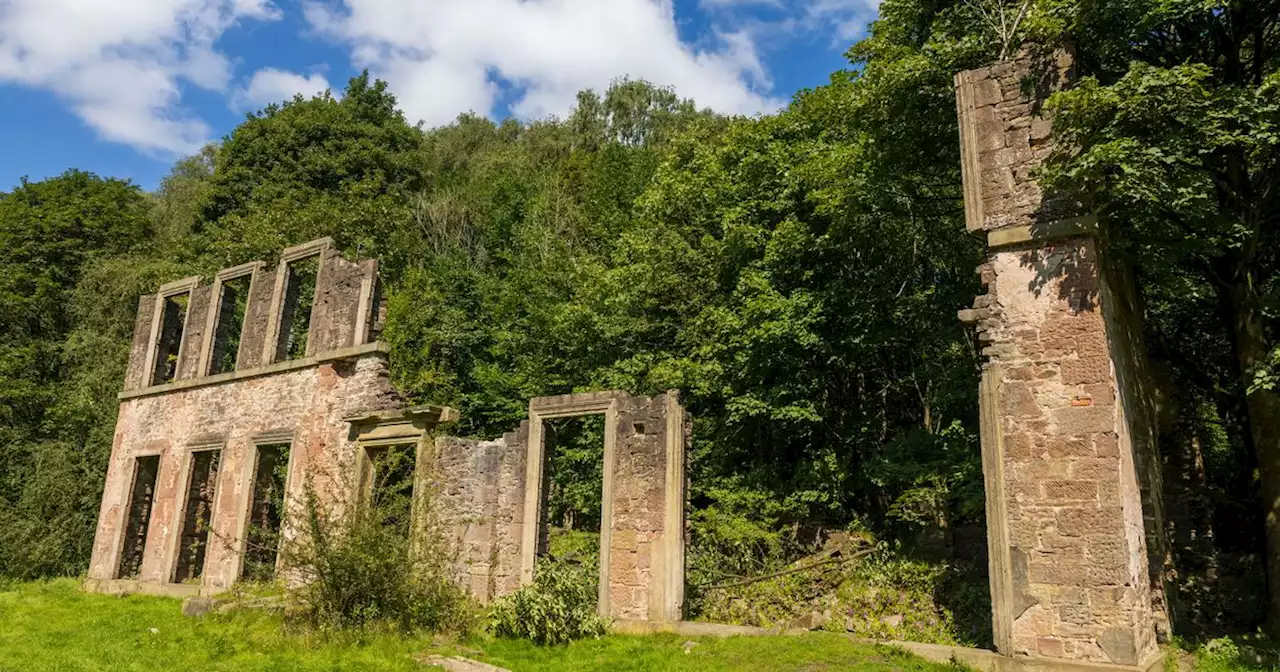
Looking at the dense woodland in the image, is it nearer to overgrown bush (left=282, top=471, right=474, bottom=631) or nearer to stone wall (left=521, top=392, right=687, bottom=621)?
stone wall (left=521, top=392, right=687, bottom=621)

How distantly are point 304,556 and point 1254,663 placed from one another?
10.6 meters

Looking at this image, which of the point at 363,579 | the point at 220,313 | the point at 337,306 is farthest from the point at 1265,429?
the point at 220,313

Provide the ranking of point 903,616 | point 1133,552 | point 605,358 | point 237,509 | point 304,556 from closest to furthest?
1. point 1133,552
2. point 304,556
3. point 903,616
4. point 237,509
5. point 605,358

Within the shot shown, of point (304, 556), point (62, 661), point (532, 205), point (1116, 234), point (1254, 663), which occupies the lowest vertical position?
point (62, 661)

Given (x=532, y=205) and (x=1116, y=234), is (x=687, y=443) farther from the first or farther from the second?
(x=532, y=205)

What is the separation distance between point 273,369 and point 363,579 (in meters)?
7.55

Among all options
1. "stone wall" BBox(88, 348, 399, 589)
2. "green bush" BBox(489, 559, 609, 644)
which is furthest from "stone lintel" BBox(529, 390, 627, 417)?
"stone wall" BBox(88, 348, 399, 589)

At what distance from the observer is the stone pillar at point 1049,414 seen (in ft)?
25.4

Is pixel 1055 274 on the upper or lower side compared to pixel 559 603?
upper

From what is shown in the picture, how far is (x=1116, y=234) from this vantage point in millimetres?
9805

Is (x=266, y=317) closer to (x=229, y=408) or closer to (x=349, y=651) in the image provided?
(x=229, y=408)

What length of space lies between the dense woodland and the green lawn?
16.1 feet

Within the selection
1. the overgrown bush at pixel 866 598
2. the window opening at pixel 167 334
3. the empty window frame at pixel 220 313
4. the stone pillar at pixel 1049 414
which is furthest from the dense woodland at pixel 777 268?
the empty window frame at pixel 220 313

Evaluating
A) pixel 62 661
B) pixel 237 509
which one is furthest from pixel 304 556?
pixel 237 509
